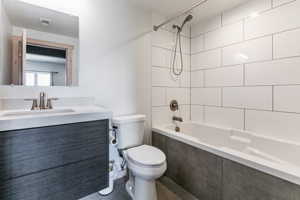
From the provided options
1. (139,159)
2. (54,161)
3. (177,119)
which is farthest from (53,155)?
(177,119)

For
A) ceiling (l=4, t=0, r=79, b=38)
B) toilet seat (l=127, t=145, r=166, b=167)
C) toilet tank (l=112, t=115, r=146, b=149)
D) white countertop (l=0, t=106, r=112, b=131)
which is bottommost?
toilet seat (l=127, t=145, r=166, b=167)

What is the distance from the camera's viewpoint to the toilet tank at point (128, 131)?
162 cm

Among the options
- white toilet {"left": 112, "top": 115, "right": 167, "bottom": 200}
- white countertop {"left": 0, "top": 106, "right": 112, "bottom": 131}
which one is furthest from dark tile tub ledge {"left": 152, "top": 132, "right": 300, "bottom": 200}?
white countertop {"left": 0, "top": 106, "right": 112, "bottom": 131}

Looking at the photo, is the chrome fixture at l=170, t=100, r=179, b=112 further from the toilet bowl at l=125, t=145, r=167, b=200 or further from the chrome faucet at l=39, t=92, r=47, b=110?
the chrome faucet at l=39, t=92, r=47, b=110

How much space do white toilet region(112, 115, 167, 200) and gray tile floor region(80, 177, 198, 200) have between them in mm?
85

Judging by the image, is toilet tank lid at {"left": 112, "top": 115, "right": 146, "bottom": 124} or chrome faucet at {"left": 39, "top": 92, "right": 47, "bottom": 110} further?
toilet tank lid at {"left": 112, "top": 115, "right": 146, "bottom": 124}

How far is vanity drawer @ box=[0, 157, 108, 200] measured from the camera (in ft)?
3.15

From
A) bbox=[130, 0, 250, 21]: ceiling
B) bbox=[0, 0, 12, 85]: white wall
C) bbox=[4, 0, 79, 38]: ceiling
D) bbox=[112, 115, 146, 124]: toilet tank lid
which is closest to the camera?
bbox=[0, 0, 12, 85]: white wall

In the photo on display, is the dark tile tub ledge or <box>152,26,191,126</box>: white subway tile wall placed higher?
<box>152,26,191,126</box>: white subway tile wall

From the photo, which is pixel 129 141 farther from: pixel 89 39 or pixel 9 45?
pixel 9 45

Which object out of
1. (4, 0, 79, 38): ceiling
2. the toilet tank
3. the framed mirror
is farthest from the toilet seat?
(4, 0, 79, 38): ceiling

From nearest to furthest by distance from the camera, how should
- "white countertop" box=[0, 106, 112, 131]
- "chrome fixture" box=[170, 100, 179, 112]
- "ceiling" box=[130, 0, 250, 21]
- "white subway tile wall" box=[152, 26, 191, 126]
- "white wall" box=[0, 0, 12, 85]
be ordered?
"white countertop" box=[0, 106, 112, 131]
"white wall" box=[0, 0, 12, 85]
"ceiling" box=[130, 0, 250, 21]
"white subway tile wall" box=[152, 26, 191, 126]
"chrome fixture" box=[170, 100, 179, 112]

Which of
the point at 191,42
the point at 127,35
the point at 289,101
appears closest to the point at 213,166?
the point at 289,101

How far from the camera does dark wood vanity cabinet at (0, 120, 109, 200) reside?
935mm
